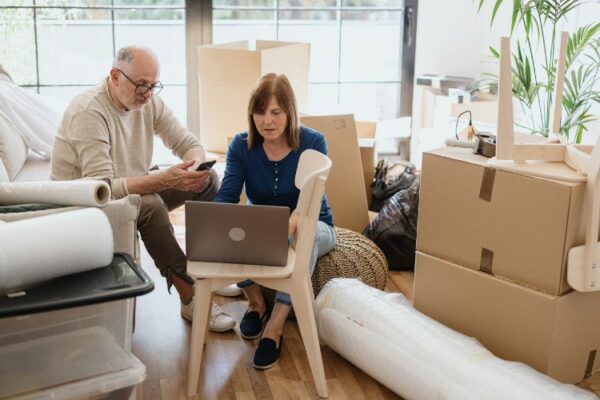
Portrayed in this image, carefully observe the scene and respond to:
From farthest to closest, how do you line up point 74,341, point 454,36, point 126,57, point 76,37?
point 454,36, point 76,37, point 126,57, point 74,341

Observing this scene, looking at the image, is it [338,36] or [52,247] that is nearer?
[52,247]

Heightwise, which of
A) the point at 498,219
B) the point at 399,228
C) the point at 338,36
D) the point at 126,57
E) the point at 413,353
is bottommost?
the point at 413,353

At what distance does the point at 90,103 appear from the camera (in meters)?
2.78

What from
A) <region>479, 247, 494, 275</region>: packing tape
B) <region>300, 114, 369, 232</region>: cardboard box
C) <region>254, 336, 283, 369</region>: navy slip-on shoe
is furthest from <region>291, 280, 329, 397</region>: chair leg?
<region>300, 114, 369, 232</region>: cardboard box

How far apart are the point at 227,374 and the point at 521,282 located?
0.98 m

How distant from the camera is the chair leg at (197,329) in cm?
245

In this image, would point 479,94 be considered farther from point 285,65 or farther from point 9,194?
point 9,194

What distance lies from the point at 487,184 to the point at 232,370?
3.34 ft

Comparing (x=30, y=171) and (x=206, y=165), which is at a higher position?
(x=206, y=165)

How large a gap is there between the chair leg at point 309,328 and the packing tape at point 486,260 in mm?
548

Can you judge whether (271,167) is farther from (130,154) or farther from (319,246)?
(130,154)

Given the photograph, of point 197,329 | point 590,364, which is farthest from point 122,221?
point 590,364

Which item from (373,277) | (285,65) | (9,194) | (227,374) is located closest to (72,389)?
(9,194)

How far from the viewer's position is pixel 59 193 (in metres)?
1.83
